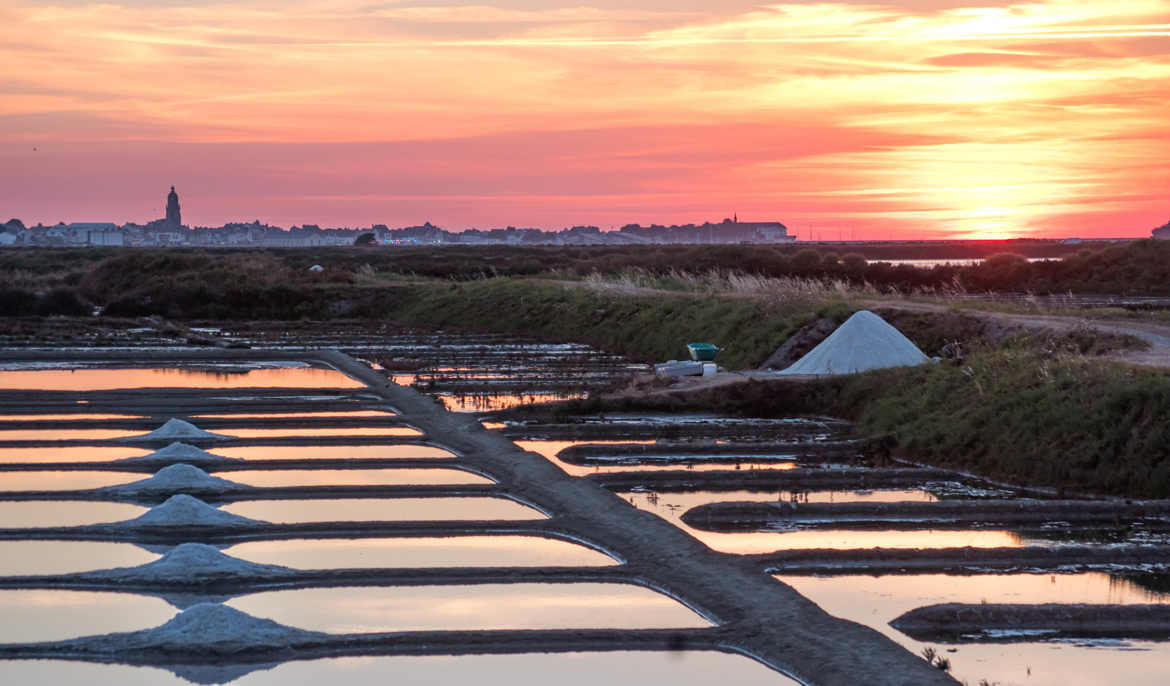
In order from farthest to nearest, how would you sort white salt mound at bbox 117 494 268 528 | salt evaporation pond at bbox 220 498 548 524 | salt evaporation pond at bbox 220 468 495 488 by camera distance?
1. salt evaporation pond at bbox 220 468 495 488
2. salt evaporation pond at bbox 220 498 548 524
3. white salt mound at bbox 117 494 268 528

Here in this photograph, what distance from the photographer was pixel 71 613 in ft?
20.8

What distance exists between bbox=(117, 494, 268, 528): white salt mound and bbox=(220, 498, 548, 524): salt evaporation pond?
1.06 ft

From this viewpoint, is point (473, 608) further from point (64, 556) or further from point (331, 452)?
point (331, 452)

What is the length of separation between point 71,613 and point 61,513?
108 inches

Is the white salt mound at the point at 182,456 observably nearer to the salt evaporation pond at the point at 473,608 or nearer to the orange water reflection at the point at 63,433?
the orange water reflection at the point at 63,433

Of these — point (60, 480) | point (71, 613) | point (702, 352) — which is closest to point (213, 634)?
point (71, 613)

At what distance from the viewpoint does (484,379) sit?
17672mm

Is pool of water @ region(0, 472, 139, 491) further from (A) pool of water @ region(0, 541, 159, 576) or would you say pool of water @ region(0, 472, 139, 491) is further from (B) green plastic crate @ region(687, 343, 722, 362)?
(B) green plastic crate @ region(687, 343, 722, 362)

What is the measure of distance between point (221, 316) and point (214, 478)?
2599 centimetres

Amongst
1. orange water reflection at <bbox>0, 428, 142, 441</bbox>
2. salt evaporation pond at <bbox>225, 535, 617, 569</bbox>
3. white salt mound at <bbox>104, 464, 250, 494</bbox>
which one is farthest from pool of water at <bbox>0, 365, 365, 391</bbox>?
salt evaporation pond at <bbox>225, 535, 617, 569</bbox>

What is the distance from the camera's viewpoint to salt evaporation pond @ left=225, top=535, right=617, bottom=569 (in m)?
7.44

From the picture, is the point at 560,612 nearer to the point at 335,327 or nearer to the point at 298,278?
the point at 335,327

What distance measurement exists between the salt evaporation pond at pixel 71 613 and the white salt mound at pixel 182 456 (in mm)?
3989

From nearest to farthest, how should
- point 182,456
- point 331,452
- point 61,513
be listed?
point 61,513 < point 182,456 < point 331,452
